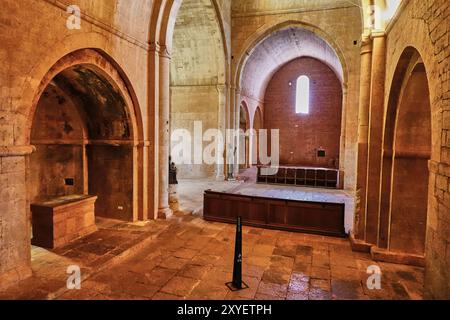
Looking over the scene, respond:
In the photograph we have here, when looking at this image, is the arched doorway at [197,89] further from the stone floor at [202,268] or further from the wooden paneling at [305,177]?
the stone floor at [202,268]

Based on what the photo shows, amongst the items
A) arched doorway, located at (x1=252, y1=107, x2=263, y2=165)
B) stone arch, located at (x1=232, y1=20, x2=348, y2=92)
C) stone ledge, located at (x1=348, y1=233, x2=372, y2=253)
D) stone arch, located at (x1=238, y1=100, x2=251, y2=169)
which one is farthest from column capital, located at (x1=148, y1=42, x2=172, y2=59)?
arched doorway, located at (x1=252, y1=107, x2=263, y2=165)

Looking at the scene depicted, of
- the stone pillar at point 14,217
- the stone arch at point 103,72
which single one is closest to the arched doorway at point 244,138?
the stone arch at point 103,72

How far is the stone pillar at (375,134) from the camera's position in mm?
6402

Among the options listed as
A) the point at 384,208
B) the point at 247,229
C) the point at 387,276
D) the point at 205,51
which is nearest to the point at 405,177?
the point at 384,208

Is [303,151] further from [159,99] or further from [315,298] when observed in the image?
[315,298]

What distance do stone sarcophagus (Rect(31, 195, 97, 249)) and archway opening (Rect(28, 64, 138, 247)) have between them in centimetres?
52

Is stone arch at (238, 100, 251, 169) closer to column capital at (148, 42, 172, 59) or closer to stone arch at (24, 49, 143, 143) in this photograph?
column capital at (148, 42, 172, 59)

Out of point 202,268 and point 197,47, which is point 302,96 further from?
point 202,268

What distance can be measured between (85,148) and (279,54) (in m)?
15.4

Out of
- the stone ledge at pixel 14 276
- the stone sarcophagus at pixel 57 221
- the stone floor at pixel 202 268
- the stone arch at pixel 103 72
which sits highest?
the stone arch at pixel 103 72

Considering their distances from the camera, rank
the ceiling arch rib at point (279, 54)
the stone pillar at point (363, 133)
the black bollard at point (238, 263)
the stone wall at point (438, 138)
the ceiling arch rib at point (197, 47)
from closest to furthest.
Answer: the stone wall at point (438, 138) < the black bollard at point (238, 263) < the stone pillar at point (363, 133) < the ceiling arch rib at point (197, 47) < the ceiling arch rib at point (279, 54)

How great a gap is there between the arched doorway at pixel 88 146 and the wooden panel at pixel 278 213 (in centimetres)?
234

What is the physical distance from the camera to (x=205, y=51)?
14766 mm

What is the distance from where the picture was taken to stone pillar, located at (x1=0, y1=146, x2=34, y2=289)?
4719 mm
